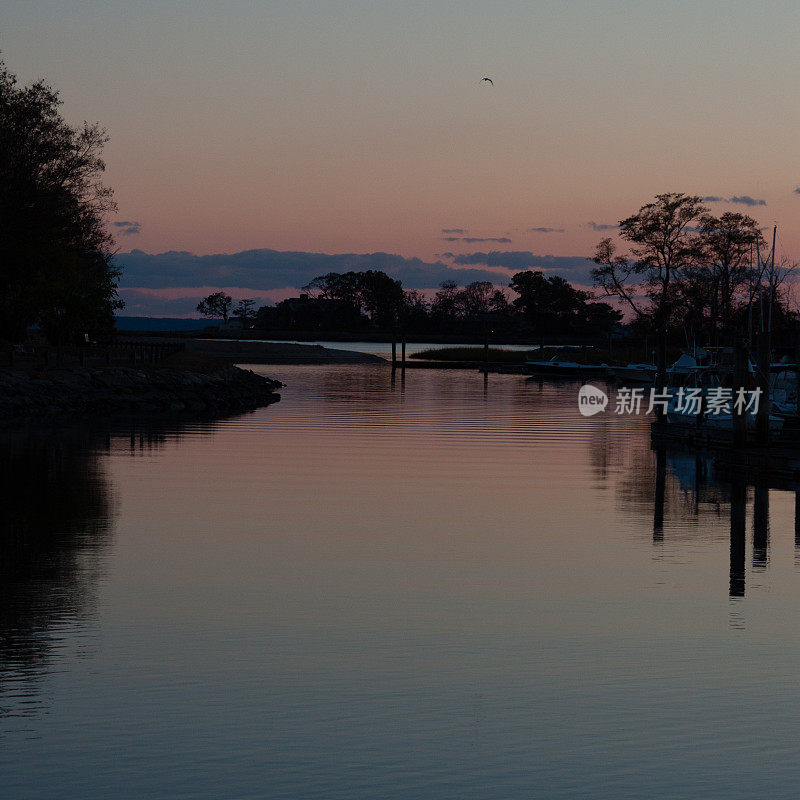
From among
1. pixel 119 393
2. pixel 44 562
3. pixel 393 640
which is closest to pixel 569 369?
pixel 119 393

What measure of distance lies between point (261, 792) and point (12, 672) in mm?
4236

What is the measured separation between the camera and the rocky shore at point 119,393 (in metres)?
59.6

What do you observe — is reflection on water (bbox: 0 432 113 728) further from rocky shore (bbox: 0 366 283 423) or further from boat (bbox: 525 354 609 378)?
boat (bbox: 525 354 609 378)

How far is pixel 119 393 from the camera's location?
66062 millimetres

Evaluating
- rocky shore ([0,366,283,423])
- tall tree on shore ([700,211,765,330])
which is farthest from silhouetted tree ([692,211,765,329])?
rocky shore ([0,366,283,423])

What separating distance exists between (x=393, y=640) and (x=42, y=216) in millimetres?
48910

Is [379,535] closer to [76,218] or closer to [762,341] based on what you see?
[762,341]

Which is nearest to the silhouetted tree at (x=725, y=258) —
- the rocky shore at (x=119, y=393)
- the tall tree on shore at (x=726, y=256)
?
the tall tree on shore at (x=726, y=256)

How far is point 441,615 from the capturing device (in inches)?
623

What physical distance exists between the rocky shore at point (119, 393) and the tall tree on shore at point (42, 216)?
190 inches

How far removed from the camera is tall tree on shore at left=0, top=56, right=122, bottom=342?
57594mm

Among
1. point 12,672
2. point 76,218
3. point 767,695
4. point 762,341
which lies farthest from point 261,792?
point 76,218
